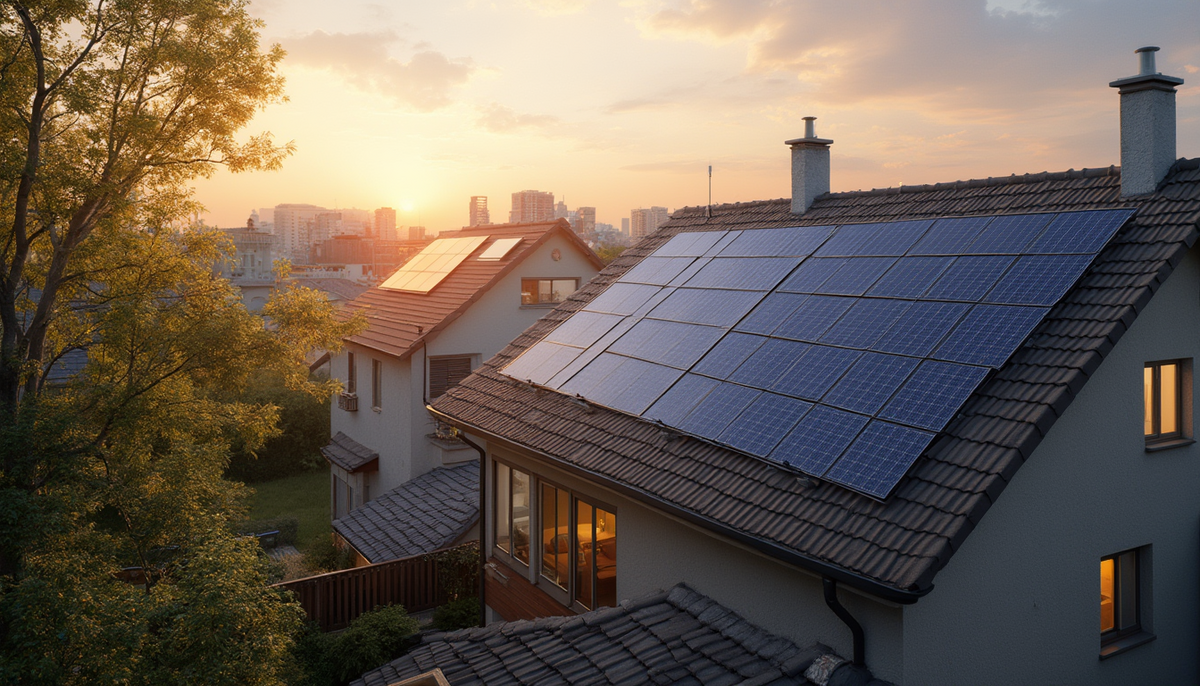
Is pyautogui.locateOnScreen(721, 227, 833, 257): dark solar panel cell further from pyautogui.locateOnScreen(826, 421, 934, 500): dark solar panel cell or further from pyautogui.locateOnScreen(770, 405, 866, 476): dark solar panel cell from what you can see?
pyautogui.locateOnScreen(826, 421, 934, 500): dark solar panel cell

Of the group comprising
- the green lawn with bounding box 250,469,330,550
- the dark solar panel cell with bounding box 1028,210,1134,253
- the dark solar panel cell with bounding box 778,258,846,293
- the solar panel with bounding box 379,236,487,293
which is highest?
the solar panel with bounding box 379,236,487,293

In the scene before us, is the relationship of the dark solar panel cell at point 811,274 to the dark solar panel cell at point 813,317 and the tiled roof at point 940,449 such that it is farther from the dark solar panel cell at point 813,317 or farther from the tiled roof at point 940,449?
the tiled roof at point 940,449

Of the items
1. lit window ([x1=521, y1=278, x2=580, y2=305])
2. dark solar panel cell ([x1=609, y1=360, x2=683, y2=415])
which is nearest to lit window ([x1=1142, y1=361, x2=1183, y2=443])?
dark solar panel cell ([x1=609, y1=360, x2=683, y2=415])

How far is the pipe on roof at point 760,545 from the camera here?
21.9 feet

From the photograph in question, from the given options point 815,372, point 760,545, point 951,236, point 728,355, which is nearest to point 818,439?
point 815,372

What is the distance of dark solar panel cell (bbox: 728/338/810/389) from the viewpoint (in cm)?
1009

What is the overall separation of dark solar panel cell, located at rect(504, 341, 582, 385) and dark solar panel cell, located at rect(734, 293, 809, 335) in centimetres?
362

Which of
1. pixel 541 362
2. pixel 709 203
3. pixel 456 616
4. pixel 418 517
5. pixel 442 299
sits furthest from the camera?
pixel 442 299

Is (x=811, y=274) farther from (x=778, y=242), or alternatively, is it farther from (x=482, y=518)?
(x=482, y=518)

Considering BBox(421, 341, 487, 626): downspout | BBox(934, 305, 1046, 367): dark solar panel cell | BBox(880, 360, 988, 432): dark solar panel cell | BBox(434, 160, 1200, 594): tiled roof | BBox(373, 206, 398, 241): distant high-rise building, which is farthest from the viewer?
BBox(373, 206, 398, 241): distant high-rise building

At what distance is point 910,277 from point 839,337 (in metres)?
1.40

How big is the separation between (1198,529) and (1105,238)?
399cm

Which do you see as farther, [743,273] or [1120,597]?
[743,273]

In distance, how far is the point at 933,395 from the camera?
819 centimetres
